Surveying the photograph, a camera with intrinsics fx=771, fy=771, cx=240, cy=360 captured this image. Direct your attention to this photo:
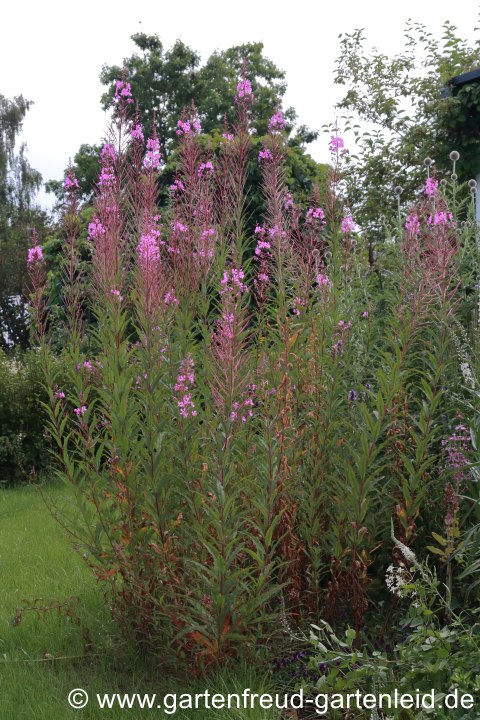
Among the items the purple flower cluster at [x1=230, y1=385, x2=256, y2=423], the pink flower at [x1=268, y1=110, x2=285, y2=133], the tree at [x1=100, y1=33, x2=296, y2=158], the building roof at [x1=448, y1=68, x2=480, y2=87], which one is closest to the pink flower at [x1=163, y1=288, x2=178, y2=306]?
the purple flower cluster at [x1=230, y1=385, x2=256, y2=423]

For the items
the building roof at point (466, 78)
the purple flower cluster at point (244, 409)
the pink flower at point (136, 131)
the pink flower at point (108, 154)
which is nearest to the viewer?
the purple flower cluster at point (244, 409)

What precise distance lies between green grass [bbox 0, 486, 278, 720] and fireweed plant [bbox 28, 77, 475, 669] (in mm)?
138

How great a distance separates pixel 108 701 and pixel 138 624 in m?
0.46

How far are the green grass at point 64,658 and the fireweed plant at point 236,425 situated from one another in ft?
0.45

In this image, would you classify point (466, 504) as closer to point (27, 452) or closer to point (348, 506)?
point (348, 506)

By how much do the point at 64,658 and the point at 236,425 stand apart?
1.52 metres

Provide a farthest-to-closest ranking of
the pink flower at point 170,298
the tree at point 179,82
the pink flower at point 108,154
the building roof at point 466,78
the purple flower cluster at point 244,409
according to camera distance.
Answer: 1. the tree at point 179,82
2. the building roof at point 466,78
3. the pink flower at point 108,154
4. the pink flower at point 170,298
5. the purple flower cluster at point 244,409

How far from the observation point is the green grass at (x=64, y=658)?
3105mm

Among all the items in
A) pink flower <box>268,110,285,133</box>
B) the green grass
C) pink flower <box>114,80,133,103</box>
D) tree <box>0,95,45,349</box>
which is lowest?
the green grass

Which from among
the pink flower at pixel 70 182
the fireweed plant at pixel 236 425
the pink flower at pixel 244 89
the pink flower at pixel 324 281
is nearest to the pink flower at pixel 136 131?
the fireweed plant at pixel 236 425

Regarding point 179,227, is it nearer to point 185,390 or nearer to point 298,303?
point 298,303

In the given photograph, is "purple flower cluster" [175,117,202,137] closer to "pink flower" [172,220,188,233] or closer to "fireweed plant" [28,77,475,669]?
"fireweed plant" [28,77,475,669]

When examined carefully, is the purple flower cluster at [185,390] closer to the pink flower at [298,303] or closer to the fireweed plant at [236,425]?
the fireweed plant at [236,425]

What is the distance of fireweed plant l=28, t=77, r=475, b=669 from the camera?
3.09 m
